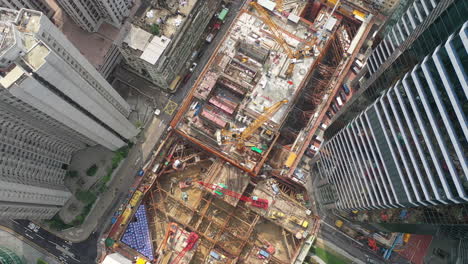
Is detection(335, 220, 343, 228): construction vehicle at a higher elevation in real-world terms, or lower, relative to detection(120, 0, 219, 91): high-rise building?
lower

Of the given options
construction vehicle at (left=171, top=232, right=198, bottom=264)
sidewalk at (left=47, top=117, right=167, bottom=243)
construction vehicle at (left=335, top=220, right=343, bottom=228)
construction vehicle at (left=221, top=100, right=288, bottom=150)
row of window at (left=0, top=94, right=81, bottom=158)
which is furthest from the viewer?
sidewalk at (left=47, top=117, right=167, bottom=243)

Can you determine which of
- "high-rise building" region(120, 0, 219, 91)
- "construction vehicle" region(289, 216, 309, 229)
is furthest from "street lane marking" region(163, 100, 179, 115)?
"construction vehicle" region(289, 216, 309, 229)

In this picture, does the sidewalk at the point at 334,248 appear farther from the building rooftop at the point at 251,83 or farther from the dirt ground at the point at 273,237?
the building rooftop at the point at 251,83

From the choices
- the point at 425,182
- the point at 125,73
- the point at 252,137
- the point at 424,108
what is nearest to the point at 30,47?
the point at 125,73

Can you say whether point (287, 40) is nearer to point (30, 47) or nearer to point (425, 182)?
point (425, 182)

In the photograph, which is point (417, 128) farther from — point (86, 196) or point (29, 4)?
point (29, 4)

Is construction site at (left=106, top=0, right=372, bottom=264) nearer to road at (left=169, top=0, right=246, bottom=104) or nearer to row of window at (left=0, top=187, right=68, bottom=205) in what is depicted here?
road at (left=169, top=0, right=246, bottom=104)
